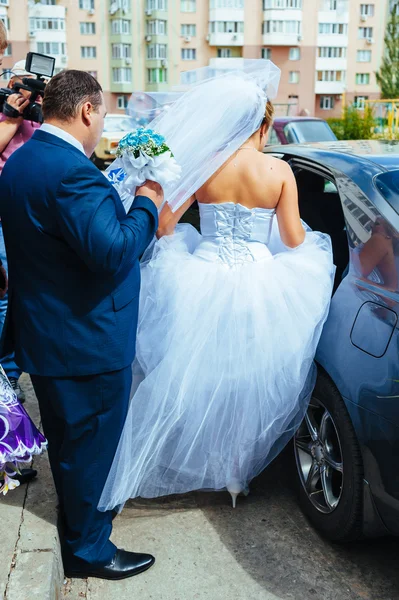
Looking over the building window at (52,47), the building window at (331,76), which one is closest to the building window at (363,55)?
the building window at (331,76)

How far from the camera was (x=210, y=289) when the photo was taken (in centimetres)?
292

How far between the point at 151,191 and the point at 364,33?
212 feet

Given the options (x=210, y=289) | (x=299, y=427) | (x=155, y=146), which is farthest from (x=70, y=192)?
(x=299, y=427)

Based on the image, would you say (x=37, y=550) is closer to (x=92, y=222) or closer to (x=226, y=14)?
(x=92, y=222)

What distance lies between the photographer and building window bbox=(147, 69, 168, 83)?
183 feet

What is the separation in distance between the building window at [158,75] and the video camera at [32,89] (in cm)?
5559

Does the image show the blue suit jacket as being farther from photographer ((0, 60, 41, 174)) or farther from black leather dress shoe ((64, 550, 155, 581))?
photographer ((0, 60, 41, 174))

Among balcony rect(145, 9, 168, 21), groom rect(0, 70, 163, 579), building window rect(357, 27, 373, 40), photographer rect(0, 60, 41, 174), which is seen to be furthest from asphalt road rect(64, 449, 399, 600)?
building window rect(357, 27, 373, 40)

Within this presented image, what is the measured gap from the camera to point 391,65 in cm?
5319

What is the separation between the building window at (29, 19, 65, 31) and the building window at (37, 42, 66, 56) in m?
1.14

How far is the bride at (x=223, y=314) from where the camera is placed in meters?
2.83

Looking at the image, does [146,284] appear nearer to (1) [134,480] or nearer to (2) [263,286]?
(2) [263,286]

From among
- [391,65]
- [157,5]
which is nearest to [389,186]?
[391,65]

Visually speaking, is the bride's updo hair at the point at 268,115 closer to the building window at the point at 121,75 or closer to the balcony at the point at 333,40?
the building window at the point at 121,75
